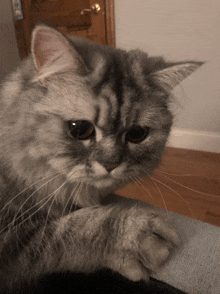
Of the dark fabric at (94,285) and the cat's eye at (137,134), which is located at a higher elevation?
the cat's eye at (137,134)

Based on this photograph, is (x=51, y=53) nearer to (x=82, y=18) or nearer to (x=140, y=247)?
(x=140, y=247)

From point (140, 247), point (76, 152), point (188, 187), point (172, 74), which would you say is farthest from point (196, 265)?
point (188, 187)

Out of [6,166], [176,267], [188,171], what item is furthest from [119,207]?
[188,171]

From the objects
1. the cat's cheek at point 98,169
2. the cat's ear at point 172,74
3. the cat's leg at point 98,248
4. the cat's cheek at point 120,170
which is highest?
the cat's ear at point 172,74

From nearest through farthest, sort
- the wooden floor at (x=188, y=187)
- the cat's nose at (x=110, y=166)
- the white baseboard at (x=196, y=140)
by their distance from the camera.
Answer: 1. the cat's nose at (x=110, y=166)
2. the wooden floor at (x=188, y=187)
3. the white baseboard at (x=196, y=140)

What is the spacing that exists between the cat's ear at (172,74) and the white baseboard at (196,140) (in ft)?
4.56

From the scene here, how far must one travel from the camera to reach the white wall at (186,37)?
173 centimetres

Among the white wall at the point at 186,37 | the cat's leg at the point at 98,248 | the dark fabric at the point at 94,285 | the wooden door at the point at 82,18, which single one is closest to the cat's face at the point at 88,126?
the cat's leg at the point at 98,248

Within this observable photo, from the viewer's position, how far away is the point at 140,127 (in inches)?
27.4

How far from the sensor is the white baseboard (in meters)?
2.12


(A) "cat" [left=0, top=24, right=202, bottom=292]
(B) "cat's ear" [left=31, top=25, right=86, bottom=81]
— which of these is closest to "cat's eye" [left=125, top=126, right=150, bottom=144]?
(A) "cat" [left=0, top=24, right=202, bottom=292]

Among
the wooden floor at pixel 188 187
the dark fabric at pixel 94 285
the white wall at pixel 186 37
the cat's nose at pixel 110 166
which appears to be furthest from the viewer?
the white wall at pixel 186 37

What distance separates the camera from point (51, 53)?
0.61 meters

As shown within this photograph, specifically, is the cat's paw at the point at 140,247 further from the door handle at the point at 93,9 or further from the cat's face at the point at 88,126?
the door handle at the point at 93,9
